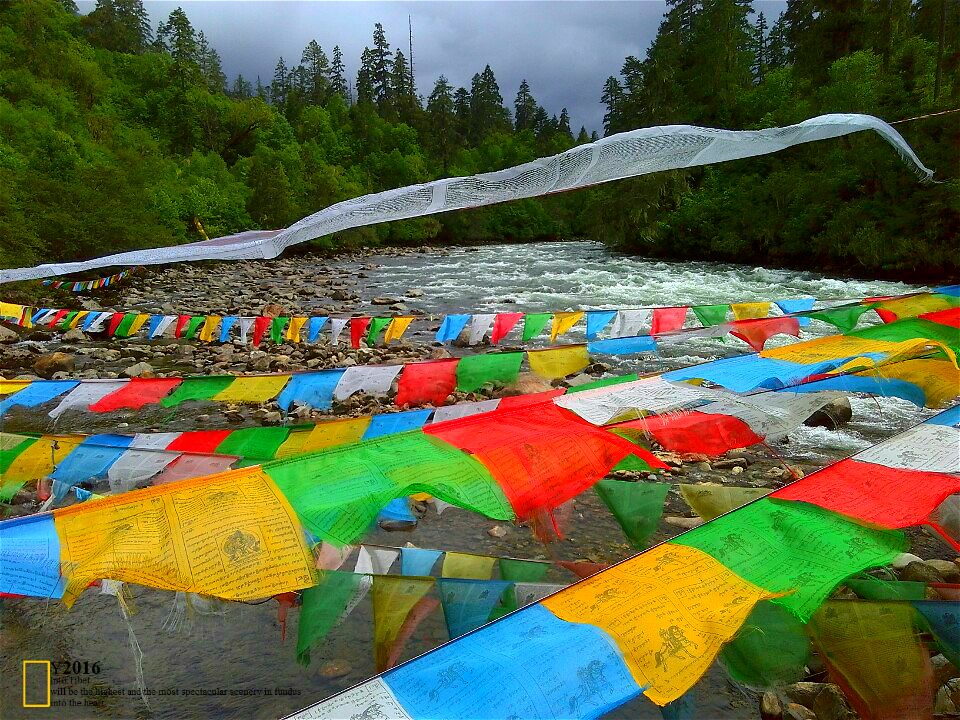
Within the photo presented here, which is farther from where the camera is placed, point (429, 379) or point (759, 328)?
point (759, 328)

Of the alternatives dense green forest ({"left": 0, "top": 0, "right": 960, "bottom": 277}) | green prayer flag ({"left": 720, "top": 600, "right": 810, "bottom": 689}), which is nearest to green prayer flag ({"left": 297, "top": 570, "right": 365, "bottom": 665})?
green prayer flag ({"left": 720, "top": 600, "right": 810, "bottom": 689})

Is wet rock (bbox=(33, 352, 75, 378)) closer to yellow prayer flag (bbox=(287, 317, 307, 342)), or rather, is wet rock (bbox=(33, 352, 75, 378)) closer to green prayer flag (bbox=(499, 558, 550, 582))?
yellow prayer flag (bbox=(287, 317, 307, 342))

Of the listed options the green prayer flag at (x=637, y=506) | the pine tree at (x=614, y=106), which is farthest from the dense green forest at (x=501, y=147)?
the green prayer flag at (x=637, y=506)

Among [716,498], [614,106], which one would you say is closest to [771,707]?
[716,498]

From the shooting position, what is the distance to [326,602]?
3.11 meters

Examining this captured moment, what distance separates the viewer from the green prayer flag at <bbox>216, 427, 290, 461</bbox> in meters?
3.96

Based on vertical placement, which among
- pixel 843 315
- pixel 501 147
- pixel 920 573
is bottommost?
pixel 920 573

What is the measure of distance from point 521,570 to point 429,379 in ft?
7.67

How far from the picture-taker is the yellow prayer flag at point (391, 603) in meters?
3.13

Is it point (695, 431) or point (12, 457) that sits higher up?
point (695, 431)

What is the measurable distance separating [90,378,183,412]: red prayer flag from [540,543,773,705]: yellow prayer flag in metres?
4.23

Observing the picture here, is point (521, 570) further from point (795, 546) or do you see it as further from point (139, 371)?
point (139, 371)

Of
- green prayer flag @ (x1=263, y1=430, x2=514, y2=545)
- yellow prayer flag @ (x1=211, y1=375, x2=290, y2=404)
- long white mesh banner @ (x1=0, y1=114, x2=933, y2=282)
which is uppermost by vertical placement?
long white mesh banner @ (x1=0, y1=114, x2=933, y2=282)

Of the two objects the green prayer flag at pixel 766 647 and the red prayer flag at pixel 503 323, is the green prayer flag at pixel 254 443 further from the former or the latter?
the red prayer flag at pixel 503 323
